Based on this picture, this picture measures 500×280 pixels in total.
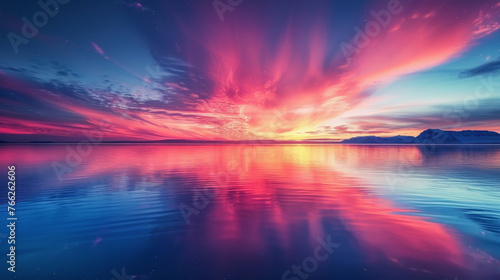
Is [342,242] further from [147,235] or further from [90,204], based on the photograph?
[90,204]

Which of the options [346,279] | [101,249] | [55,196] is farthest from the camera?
[55,196]

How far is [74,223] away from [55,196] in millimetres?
7004

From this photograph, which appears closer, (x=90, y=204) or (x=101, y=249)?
(x=101, y=249)

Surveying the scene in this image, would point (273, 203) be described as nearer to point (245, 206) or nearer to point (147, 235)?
point (245, 206)

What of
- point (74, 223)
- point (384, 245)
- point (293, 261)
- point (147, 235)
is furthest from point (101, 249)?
point (384, 245)

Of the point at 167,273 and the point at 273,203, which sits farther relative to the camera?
the point at 273,203

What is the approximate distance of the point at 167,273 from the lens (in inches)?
252

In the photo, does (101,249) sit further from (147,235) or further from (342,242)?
(342,242)

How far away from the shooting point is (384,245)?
809 centimetres

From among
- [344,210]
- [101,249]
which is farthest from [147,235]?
[344,210]

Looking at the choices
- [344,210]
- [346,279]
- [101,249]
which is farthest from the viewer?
[344,210]

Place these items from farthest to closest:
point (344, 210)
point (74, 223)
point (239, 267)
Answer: point (344, 210) < point (74, 223) < point (239, 267)

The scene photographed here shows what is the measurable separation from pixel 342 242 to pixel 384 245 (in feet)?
4.89

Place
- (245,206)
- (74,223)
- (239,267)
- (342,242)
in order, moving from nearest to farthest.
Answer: (239,267) < (342,242) < (74,223) < (245,206)
